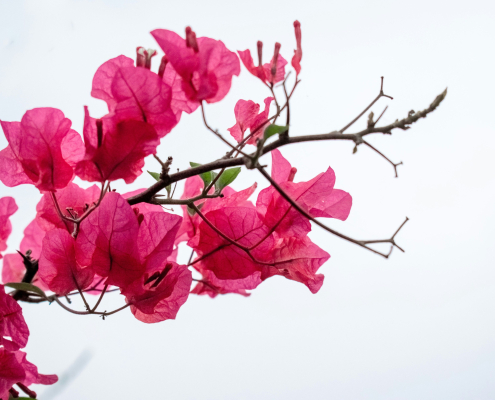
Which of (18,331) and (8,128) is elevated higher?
(8,128)

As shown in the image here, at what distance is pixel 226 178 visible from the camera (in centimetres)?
46

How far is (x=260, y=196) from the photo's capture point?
48 centimetres

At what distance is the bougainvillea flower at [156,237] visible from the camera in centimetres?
42

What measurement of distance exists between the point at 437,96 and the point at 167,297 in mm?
306

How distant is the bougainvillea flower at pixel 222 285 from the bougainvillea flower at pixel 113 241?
0.16 m

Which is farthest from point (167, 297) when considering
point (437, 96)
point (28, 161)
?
point (437, 96)

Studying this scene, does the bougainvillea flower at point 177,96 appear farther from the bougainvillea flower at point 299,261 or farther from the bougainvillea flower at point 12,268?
the bougainvillea flower at point 12,268

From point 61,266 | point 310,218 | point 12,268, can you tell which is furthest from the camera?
point 12,268

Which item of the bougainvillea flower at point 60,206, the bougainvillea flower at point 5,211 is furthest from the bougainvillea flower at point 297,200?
the bougainvillea flower at point 5,211

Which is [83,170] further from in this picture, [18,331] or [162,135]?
[18,331]

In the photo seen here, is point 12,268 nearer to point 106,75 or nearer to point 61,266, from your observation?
point 61,266

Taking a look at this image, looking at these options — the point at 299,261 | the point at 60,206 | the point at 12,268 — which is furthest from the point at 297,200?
the point at 12,268

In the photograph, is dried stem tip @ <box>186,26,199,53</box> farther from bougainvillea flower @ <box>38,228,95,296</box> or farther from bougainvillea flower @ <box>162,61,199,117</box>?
bougainvillea flower @ <box>38,228,95,296</box>

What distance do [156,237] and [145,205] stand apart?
9 centimetres
